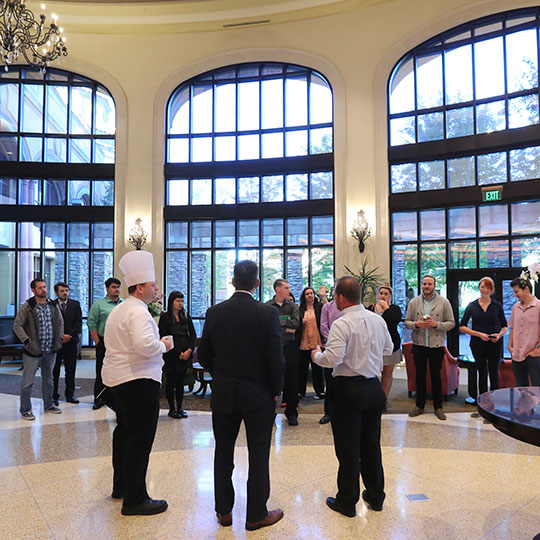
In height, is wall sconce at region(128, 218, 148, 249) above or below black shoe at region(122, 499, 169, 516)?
above

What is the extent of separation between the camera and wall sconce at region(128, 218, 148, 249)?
10.6 metres

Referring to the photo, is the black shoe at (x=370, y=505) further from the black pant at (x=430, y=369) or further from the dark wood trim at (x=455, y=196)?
the dark wood trim at (x=455, y=196)

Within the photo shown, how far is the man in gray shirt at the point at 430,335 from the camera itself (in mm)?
5098

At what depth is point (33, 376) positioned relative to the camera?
5.26m

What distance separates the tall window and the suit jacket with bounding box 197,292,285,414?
7798 mm

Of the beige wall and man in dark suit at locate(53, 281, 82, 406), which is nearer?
man in dark suit at locate(53, 281, 82, 406)

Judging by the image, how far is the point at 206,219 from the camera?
11.0 metres

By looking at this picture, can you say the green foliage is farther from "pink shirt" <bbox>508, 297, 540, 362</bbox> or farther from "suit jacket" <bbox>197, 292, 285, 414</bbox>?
"suit jacket" <bbox>197, 292, 285, 414</bbox>

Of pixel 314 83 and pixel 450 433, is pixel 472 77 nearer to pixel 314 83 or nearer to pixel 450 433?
pixel 314 83

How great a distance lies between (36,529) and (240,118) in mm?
10131

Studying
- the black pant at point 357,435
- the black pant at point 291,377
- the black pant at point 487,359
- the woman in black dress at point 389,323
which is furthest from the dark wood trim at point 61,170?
the black pant at point 357,435

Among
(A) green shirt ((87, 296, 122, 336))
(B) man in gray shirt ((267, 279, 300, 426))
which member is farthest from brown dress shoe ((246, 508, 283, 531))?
(A) green shirt ((87, 296, 122, 336))

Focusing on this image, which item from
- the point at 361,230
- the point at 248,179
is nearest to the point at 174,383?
the point at 361,230

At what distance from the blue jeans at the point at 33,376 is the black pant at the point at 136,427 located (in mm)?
3060
